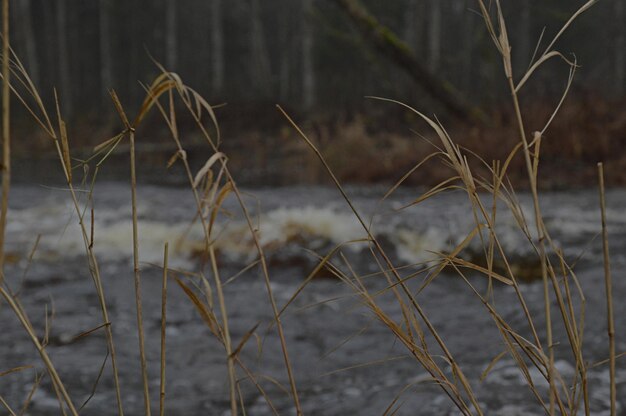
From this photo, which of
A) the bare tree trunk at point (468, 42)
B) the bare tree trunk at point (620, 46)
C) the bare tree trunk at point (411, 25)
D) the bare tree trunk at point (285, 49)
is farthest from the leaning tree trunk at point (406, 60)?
the bare tree trunk at point (285, 49)

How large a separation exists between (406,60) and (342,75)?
22.4 metres

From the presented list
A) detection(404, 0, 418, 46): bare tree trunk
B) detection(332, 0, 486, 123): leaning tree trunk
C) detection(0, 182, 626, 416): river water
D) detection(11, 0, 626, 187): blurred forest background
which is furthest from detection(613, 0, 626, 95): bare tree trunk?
detection(0, 182, 626, 416): river water

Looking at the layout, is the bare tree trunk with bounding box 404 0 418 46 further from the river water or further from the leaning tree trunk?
the river water

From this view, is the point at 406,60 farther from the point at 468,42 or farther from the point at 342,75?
the point at 342,75

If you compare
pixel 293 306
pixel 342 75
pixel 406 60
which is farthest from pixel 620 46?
pixel 293 306

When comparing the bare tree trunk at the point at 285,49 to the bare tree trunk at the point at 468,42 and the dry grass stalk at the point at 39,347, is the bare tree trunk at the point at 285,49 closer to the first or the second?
the bare tree trunk at the point at 468,42

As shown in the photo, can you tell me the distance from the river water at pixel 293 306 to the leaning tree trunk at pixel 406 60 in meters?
3.41

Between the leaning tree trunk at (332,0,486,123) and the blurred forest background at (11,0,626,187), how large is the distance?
0.03 metres

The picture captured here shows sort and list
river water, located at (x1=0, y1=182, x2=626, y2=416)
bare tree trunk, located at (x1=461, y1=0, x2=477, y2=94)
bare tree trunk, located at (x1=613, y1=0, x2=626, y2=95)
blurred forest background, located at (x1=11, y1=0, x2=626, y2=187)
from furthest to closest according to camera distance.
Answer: bare tree trunk, located at (x1=613, y1=0, x2=626, y2=95) < bare tree trunk, located at (x1=461, y1=0, x2=477, y2=94) < blurred forest background, located at (x1=11, y1=0, x2=626, y2=187) < river water, located at (x1=0, y1=182, x2=626, y2=416)

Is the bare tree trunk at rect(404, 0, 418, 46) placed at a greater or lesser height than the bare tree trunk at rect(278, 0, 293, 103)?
greater

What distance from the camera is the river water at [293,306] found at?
9.04 ft

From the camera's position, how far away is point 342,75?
32.5 m

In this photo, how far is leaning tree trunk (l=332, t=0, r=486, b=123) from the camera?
32.3 feet

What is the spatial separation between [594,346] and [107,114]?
71.0 ft
